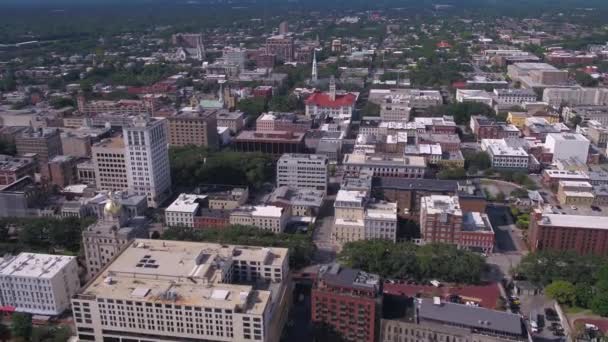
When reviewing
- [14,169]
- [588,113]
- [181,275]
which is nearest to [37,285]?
[181,275]

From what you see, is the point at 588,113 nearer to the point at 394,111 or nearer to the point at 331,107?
the point at 394,111

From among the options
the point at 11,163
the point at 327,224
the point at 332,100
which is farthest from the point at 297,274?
the point at 332,100

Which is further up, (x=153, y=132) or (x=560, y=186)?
(x=153, y=132)

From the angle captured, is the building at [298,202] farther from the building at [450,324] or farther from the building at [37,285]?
the building at [37,285]

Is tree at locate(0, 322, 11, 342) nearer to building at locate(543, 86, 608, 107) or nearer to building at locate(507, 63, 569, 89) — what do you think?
building at locate(543, 86, 608, 107)

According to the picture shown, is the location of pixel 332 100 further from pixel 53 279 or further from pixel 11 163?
pixel 53 279

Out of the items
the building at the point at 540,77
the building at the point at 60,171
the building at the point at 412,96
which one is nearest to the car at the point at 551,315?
the building at the point at 60,171
